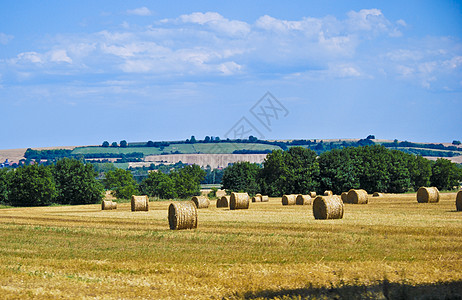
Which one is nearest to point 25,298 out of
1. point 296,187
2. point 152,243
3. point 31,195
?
point 152,243

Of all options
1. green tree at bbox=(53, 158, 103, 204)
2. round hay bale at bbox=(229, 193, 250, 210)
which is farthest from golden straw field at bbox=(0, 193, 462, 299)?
green tree at bbox=(53, 158, 103, 204)

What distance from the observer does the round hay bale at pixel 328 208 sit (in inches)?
1119

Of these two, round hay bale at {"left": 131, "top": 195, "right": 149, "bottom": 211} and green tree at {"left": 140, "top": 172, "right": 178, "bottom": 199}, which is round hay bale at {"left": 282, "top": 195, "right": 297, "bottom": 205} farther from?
green tree at {"left": 140, "top": 172, "right": 178, "bottom": 199}

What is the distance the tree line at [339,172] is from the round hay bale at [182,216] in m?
58.4

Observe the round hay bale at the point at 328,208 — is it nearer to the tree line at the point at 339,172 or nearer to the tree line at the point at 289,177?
the tree line at the point at 289,177

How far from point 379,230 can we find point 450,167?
271ft

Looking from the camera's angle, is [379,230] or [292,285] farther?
[379,230]

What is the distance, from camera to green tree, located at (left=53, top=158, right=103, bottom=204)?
7912cm

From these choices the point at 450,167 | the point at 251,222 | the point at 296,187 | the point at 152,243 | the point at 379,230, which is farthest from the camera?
the point at 450,167

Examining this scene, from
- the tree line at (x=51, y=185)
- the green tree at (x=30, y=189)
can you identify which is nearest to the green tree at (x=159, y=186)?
the tree line at (x=51, y=185)

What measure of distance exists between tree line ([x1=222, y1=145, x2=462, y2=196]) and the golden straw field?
58432 millimetres

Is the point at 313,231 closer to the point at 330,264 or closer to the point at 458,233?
the point at 458,233

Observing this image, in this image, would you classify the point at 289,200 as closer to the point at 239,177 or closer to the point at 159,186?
the point at 239,177

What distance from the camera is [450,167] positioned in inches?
3885
